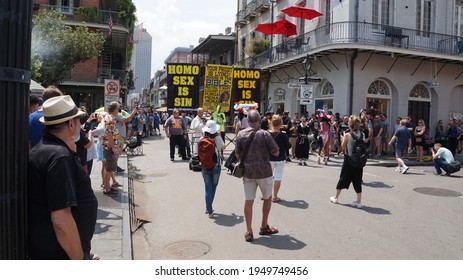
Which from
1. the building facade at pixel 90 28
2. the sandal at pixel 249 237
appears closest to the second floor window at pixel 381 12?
the sandal at pixel 249 237

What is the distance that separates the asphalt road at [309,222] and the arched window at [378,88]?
886 centimetres

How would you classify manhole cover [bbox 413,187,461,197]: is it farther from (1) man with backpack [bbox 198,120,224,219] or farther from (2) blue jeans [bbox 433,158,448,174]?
(1) man with backpack [bbox 198,120,224,219]

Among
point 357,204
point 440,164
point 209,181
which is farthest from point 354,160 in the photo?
point 440,164

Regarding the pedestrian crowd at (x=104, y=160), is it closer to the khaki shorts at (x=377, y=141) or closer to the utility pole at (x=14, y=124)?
the utility pole at (x=14, y=124)

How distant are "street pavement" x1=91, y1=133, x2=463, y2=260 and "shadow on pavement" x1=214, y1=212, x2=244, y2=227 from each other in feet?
0.05

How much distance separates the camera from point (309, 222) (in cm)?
626

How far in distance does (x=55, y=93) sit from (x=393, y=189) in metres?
7.54

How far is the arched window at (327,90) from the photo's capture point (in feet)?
63.7

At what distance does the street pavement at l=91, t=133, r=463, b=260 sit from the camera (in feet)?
16.3

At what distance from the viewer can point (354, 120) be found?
7.53 meters

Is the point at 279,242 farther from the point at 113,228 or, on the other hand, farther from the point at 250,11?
the point at 250,11

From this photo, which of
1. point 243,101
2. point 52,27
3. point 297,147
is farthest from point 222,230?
point 52,27

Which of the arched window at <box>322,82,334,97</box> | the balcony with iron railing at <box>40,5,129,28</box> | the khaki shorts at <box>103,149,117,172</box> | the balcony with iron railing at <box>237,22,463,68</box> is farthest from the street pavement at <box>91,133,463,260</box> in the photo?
the balcony with iron railing at <box>40,5,129,28</box>

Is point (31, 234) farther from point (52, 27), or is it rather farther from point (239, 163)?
point (52, 27)
